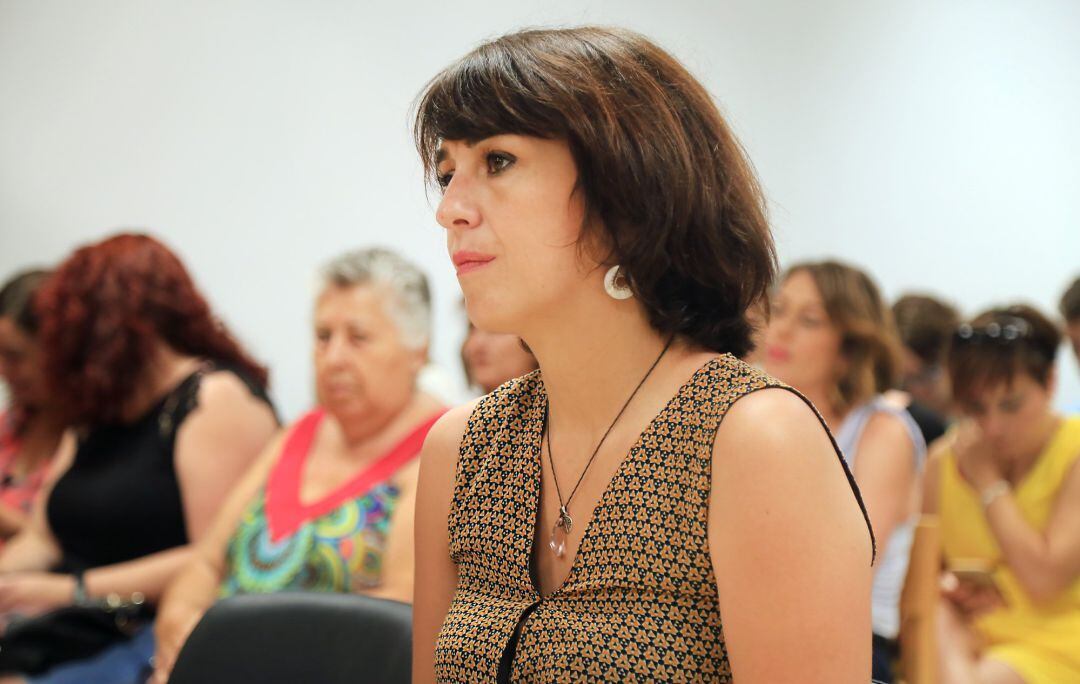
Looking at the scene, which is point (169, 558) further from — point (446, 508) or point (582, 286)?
point (582, 286)

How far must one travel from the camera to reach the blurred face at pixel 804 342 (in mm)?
3070

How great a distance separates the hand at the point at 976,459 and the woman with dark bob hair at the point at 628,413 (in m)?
1.58

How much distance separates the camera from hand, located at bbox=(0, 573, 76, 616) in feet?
8.43

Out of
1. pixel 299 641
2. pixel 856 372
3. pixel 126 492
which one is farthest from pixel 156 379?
pixel 856 372

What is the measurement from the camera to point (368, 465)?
245 centimetres

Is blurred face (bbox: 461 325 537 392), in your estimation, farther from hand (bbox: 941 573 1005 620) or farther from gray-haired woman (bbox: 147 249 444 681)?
hand (bbox: 941 573 1005 620)

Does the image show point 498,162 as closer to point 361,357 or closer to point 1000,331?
point 361,357

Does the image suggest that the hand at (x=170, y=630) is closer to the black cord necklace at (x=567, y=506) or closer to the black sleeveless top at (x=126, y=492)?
the black sleeveless top at (x=126, y=492)

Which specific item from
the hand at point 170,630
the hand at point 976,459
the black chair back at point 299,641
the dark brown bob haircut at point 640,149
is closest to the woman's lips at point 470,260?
the dark brown bob haircut at point 640,149

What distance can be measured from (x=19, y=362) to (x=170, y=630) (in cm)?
156

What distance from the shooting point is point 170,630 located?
2.35 metres

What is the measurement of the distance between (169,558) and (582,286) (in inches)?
66.5

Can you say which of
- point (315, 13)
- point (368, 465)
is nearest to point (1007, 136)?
point (315, 13)

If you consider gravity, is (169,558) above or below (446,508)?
below
